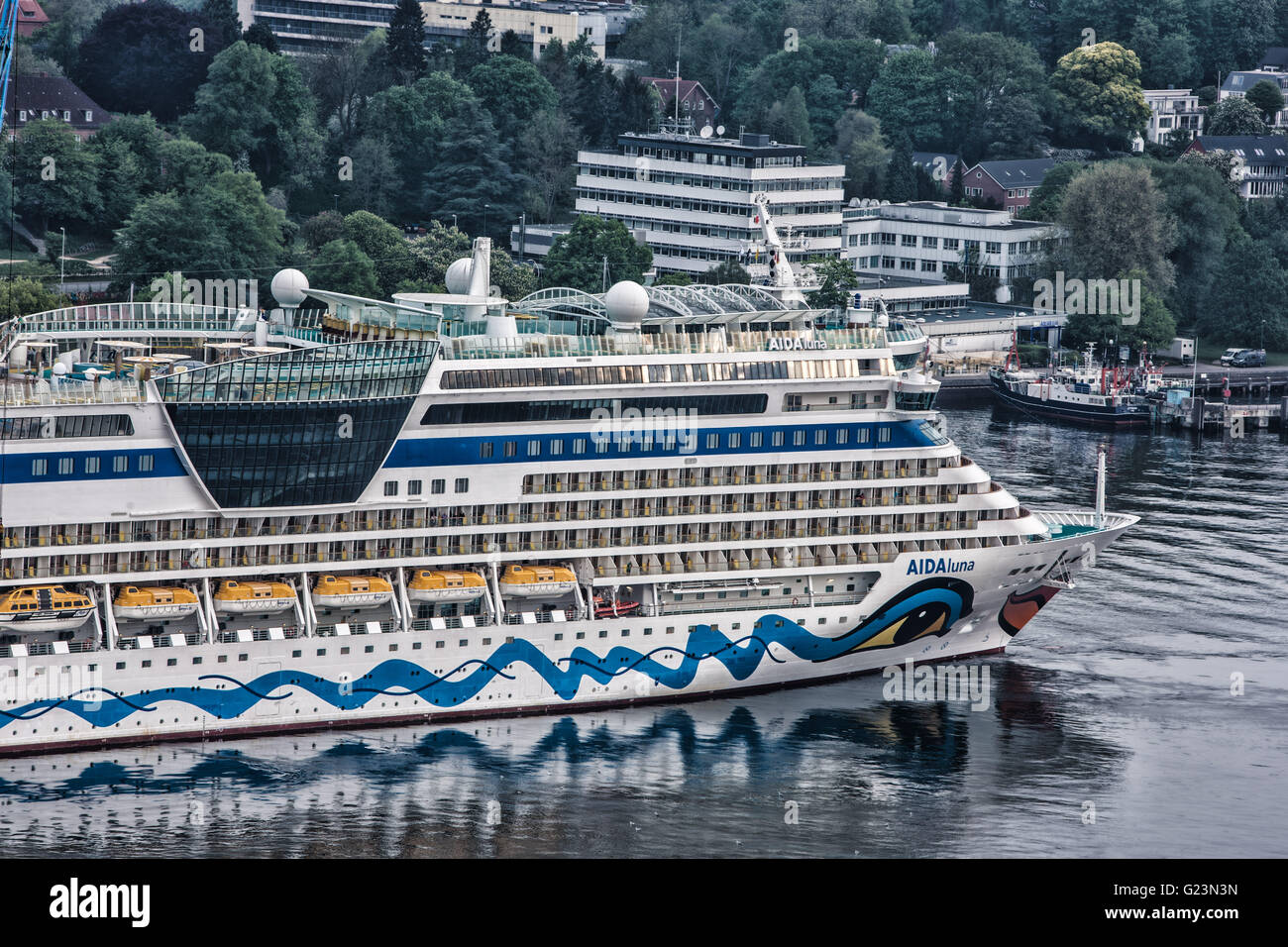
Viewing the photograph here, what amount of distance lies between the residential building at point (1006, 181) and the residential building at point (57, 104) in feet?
183

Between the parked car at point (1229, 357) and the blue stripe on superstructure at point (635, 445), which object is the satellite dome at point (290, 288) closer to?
the blue stripe on superstructure at point (635, 445)

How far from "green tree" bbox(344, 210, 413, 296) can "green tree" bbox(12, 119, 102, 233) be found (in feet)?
44.5

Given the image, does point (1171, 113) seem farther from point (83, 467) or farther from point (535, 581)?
point (83, 467)

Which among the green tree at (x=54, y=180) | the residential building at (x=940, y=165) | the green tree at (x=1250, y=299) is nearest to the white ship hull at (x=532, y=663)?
the green tree at (x=54, y=180)

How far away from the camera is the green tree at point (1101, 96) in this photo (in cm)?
16612

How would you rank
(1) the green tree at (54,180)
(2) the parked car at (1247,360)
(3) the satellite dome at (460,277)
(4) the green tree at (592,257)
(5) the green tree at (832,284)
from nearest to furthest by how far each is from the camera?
(3) the satellite dome at (460,277), (4) the green tree at (592,257), (1) the green tree at (54,180), (5) the green tree at (832,284), (2) the parked car at (1247,360)

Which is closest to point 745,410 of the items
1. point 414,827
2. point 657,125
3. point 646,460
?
point 646,460

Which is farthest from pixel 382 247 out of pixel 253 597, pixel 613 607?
pixel 253 597

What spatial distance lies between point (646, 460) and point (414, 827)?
13.5 m

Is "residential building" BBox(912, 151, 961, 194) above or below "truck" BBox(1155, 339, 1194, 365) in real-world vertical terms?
above

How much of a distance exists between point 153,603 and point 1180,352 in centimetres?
8384

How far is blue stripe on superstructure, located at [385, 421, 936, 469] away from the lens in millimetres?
59719

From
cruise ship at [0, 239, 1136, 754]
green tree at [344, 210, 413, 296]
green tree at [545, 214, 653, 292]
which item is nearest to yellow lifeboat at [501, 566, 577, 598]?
cruise ship at [0, 239, 1136, 754]

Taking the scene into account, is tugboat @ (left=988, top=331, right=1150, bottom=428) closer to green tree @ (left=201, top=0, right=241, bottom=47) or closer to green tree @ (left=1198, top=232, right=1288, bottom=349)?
green tree @ (left=1198, top=232, right=1288, bottom=349)
